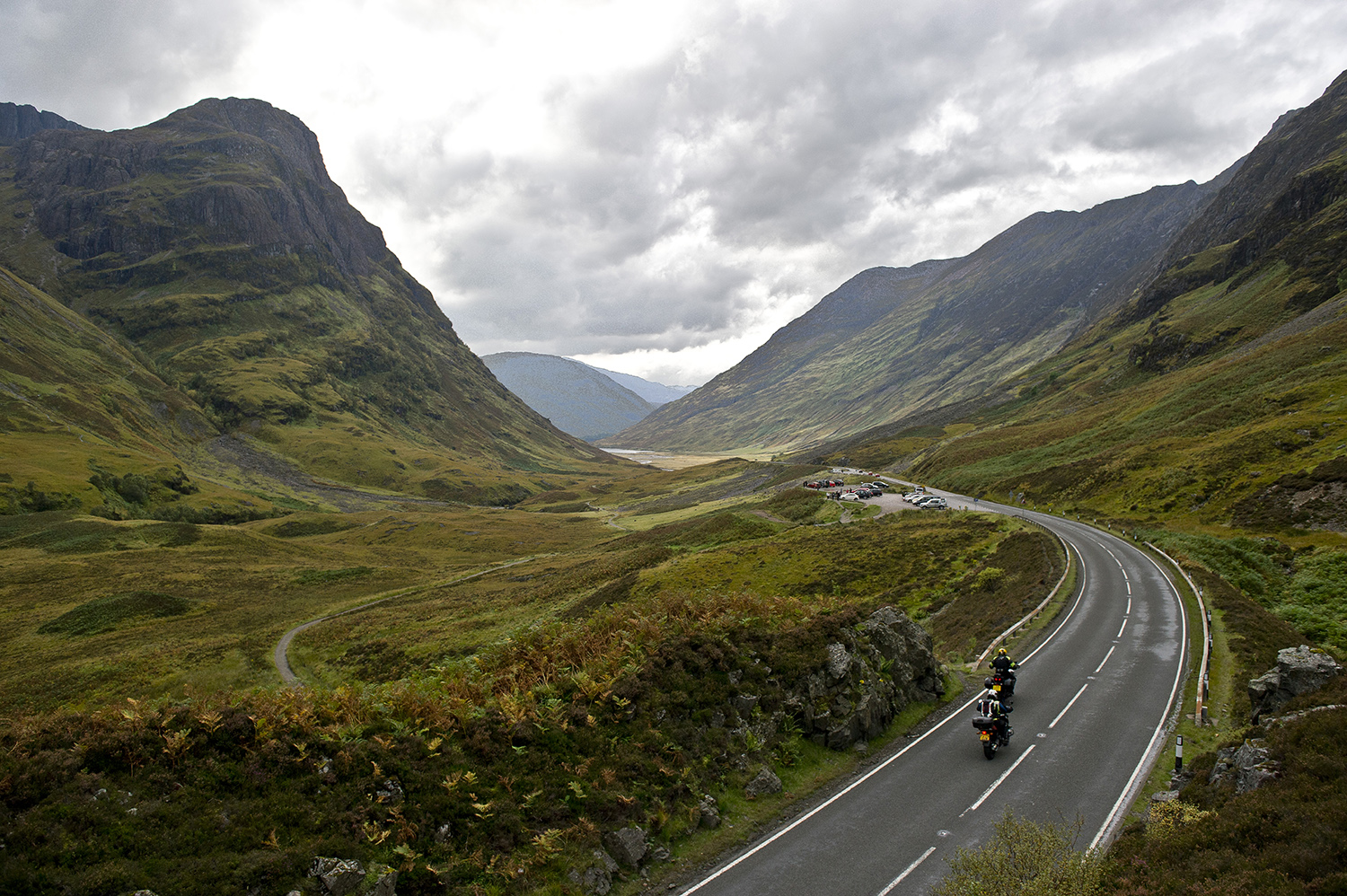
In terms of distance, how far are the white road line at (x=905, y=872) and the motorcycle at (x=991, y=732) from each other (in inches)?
220

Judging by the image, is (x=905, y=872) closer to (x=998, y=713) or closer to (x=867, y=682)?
(x=998, y=713)

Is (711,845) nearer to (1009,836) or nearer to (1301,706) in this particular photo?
(1009,836)

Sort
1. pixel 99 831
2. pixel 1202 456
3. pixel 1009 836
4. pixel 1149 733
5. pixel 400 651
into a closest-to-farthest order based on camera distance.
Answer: pixel 99 831, pixel 1009 836, pixel 1149 733, pixel 400 651, pixel 1202 456

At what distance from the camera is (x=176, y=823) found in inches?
Result: 436

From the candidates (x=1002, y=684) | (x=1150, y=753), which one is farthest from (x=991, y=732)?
(x=1150, y=753)

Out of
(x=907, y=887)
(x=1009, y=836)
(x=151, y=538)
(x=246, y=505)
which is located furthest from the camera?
(x=246, y=505)

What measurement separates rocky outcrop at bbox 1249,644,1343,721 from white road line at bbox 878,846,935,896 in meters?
9.95

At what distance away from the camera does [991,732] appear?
63.1 ft

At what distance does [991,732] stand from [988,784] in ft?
5.85

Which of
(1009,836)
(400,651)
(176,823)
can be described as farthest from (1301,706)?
(400,651)

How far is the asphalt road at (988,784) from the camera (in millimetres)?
14367

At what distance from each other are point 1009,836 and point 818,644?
9458 mm

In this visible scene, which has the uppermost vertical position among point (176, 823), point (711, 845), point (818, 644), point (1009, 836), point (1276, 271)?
point (1276, 271)

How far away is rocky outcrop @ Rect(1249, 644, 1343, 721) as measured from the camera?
15.3 m
